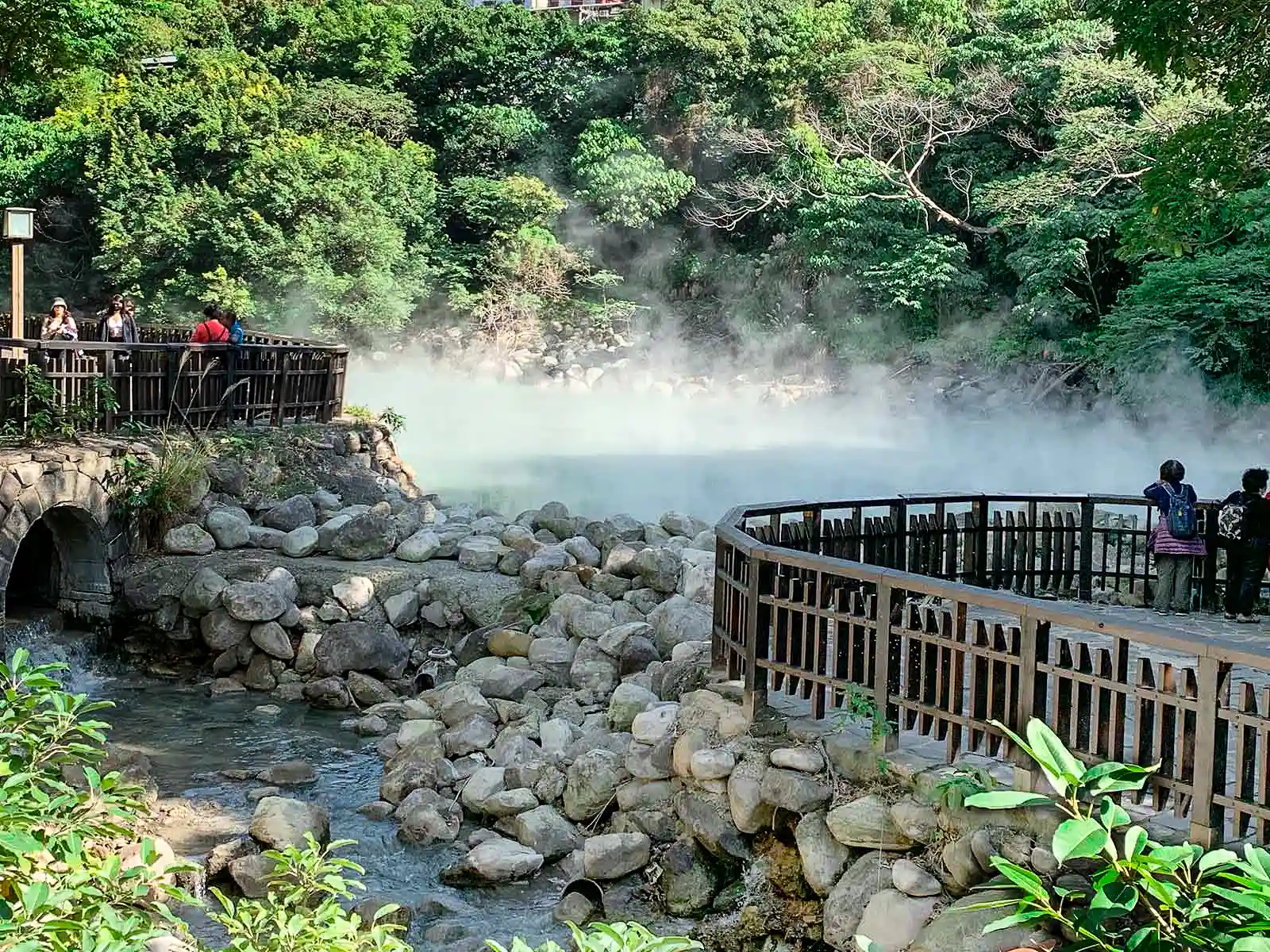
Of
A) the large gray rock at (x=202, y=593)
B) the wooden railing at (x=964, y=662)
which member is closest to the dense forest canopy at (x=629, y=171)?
the wooden railing at (x=964, y=662)

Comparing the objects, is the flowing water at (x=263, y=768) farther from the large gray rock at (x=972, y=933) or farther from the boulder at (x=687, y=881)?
the large gray rock at (x=972, y=933)

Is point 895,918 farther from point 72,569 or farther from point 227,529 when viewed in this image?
point 72,569

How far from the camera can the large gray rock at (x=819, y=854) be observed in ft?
19.0

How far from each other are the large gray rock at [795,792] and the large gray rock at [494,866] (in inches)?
66.6

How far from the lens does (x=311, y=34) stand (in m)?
36.3

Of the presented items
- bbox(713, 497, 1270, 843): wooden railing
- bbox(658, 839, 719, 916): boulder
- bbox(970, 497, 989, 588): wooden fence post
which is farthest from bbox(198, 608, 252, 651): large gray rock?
bbox(970, 497, 989, 588): wooden fence post

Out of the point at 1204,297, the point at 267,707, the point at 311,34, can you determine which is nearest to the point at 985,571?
the point at 267,707

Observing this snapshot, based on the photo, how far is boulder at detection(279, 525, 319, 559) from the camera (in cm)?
1298

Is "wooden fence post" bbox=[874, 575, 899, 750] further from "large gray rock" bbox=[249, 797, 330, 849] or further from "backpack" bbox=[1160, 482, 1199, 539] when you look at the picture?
"backpack" bbox=[1160, 482, 1199, 539]

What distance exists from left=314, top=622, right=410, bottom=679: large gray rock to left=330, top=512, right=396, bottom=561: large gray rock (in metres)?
1.51

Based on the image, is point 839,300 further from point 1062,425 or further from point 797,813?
point 797,813

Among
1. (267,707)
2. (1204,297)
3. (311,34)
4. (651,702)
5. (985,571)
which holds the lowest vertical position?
(267,707)

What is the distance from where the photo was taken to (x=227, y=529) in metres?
13.1

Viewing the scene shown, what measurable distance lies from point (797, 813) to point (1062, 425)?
22.7m
